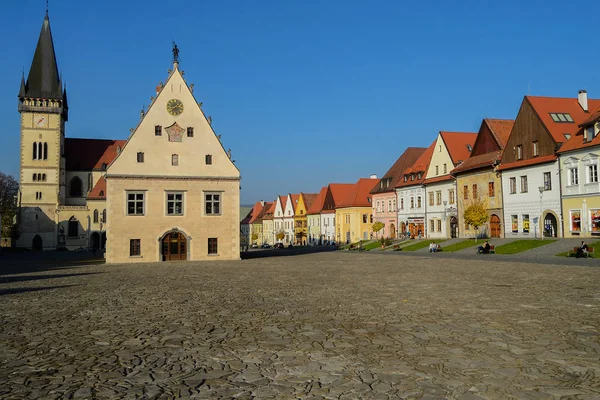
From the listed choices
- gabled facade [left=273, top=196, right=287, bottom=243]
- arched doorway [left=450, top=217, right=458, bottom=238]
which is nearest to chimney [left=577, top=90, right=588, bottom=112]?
arched doorway [left=450, top=217, right=458, bottom=238]

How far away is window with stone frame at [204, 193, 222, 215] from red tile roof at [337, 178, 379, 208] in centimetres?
4189

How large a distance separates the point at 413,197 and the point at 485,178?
15.2m

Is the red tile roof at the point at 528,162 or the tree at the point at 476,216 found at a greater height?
the red tile roof at the point at 528,162

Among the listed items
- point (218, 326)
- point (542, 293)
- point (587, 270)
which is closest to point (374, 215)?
point (587, 270)

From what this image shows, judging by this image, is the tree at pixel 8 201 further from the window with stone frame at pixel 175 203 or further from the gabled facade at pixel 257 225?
the window with stone frame at pixel 175 203

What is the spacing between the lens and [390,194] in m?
74.6

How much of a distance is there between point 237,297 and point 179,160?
3018 centimetres

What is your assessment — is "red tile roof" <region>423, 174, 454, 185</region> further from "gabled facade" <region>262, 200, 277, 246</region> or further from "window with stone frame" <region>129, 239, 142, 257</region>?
"gabled facade" <region>262, 200, 277, 246</region>

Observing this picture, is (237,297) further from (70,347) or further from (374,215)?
(374,215)

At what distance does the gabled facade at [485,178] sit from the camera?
51531 mm

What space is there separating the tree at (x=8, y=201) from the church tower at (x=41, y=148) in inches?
213

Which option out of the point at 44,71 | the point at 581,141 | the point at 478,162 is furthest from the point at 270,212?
the point at 581,141

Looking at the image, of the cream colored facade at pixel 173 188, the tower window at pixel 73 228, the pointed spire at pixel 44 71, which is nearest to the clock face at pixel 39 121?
the pointed spire at pixel 44 71

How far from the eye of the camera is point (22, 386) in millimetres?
6824
